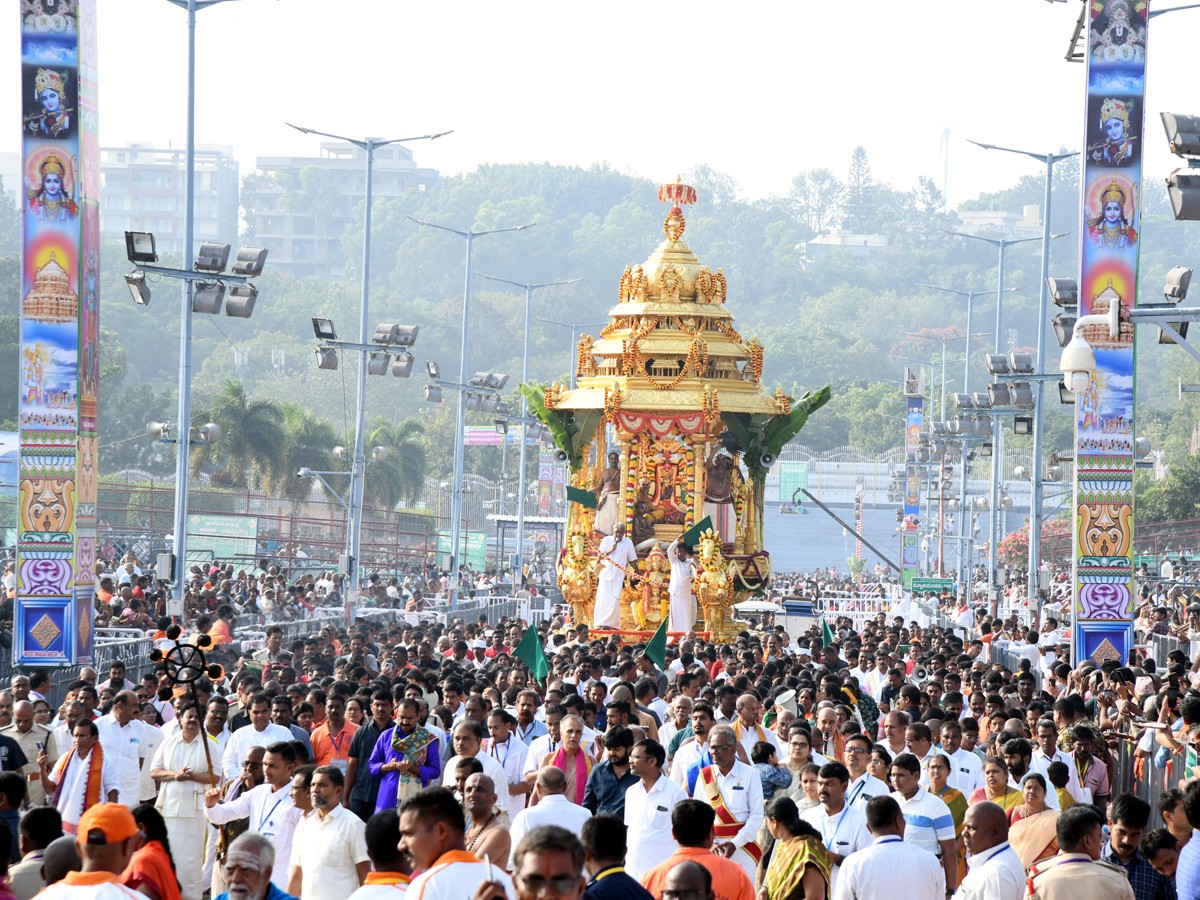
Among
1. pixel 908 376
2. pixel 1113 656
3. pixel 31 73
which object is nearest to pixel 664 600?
pixel 1113 656

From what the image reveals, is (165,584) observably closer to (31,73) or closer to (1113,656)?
(31,73)

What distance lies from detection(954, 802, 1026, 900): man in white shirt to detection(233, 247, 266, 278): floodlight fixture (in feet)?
58.2

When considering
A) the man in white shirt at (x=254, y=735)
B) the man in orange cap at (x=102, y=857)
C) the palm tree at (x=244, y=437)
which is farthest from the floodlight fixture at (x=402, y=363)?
the palm tree at (x=244, y=437)

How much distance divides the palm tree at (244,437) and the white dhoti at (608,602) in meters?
34.8

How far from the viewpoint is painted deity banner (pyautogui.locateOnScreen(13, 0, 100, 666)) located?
888 inches

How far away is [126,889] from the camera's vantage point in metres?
7.44

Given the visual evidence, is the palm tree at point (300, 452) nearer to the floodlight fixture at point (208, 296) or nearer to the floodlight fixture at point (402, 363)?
the floodlight fixture at point (402, 363)

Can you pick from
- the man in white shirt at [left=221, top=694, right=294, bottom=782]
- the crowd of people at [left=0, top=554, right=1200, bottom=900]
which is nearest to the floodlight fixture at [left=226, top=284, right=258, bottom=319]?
the crowd of people at [left=0, top=554, right=1200, bottom=900]

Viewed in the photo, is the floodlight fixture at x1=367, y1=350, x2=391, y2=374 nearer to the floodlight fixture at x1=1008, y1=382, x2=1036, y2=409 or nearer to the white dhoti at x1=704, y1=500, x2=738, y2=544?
the white dhoti at x1=704, y1=500, x2=738, y2=544

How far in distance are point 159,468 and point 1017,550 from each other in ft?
116

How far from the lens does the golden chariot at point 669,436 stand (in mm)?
31531

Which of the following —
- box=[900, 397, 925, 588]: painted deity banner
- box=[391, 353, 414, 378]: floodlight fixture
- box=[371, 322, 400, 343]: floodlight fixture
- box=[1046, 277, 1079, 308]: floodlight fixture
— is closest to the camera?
box=[1046, 277, 1079, 308]: floodlight fixture

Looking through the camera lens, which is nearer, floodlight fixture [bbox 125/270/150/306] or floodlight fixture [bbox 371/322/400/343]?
floodlight fixture [bbox 125/270/150/306]

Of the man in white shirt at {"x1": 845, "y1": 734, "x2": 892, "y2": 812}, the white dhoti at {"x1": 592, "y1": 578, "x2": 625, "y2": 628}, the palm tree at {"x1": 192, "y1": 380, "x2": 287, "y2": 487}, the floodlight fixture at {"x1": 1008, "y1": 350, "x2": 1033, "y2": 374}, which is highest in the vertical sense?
the floodlight fixture at {"x1": 1008, "y1": 350, "x2": 1033, "y2": 374}
